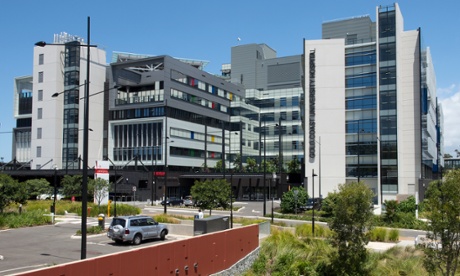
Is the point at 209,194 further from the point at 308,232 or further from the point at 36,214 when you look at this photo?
the point at 36,214

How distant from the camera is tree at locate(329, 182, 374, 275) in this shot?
786 inches

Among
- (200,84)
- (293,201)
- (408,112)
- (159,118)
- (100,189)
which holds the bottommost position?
(293,201)

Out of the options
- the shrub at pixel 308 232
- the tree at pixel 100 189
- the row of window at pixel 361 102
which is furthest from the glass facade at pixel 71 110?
the shrub at pixel 308 232

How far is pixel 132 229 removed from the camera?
91.5ft

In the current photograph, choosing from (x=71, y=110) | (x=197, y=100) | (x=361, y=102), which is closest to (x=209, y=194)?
(x=361, y=102)

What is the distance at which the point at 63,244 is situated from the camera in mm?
27969

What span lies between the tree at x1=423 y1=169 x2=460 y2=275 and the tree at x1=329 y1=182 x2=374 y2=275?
257 cm

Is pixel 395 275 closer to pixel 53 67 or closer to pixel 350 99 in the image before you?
pixel 350 99

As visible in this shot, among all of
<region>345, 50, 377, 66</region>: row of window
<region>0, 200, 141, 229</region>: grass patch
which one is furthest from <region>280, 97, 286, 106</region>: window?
<region>0, 200, 141, 229</region>: grass patch

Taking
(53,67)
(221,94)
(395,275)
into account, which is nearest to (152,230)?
(395,275)

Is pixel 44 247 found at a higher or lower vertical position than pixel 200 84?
lower

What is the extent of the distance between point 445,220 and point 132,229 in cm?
1738

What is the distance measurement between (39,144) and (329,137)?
59.6 meters

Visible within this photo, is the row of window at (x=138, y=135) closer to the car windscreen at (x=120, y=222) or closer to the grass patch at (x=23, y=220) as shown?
the grass patch at (x=23, y=220)
